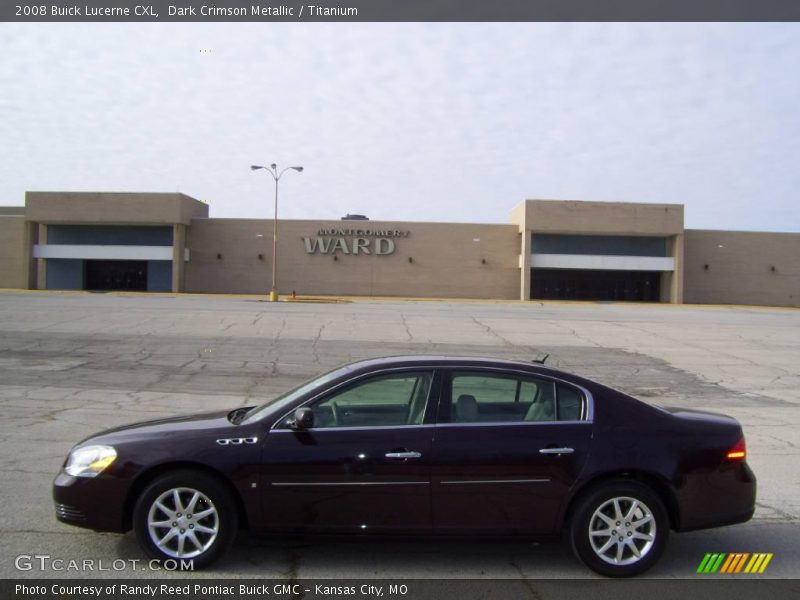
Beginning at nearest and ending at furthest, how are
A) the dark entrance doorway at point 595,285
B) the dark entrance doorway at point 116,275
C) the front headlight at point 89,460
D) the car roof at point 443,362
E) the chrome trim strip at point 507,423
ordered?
the front headlight at point 89,460
the chrome trim strip at point 507,423
the car roof at point 443,362
the dark entrance doorway at point 116,275
the dark entrance doorway at point 595,285

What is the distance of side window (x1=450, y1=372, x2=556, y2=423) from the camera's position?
502cm

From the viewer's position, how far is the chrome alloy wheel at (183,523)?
4684mm

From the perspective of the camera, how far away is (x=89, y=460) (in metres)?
4.85

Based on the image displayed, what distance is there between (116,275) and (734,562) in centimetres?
6159

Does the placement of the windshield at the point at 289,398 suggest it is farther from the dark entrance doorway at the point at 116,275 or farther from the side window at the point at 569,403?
the dark entrance doorway at the point at 116,275

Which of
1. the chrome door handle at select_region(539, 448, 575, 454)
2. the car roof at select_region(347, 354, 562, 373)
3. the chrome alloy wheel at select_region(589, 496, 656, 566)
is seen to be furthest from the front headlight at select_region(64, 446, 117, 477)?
the chrome alloy wheel at select_region(589, 496, 656, 566)

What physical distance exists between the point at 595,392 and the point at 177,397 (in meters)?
9.11

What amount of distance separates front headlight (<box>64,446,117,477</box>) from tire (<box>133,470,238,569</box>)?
1.17 feet

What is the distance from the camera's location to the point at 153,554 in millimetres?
4691

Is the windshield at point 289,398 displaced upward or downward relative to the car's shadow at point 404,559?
upward

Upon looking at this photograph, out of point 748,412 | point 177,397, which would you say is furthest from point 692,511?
point 177,397

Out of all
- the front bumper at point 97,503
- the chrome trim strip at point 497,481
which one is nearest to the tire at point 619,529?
the chrome trim strip at point 497,481

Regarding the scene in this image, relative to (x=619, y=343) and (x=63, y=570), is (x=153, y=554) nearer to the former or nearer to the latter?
(x=63, y=570)

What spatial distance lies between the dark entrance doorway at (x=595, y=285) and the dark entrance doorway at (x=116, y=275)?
110ft
